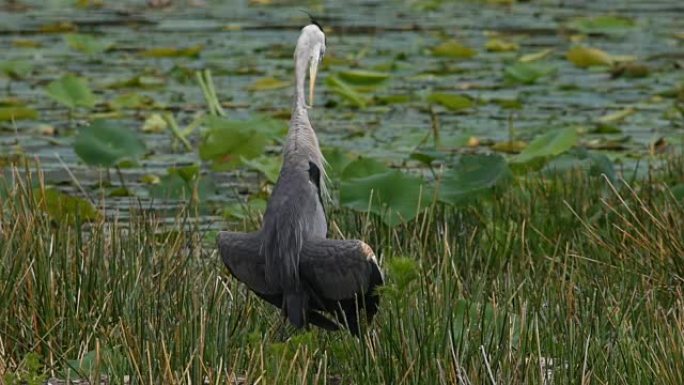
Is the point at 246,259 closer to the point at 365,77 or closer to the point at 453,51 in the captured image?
the point at 365,77

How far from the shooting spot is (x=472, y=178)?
21.2 feet

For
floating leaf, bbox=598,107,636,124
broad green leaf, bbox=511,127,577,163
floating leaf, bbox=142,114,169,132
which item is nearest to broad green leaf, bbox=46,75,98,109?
floating leaf, bbox=142,114,169,132

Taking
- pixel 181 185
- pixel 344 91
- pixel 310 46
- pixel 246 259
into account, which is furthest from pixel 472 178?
pixel 344 91

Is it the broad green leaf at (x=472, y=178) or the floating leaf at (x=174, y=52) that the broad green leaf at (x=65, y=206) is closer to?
the broad green leaf at (x=472, y=178)

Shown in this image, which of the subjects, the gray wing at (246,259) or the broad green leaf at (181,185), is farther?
the broad green leaf at (181,185)

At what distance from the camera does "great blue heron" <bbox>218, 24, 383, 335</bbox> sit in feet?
14.3

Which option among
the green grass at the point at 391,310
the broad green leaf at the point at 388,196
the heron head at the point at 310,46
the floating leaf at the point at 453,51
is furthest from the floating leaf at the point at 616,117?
the heron head at the point at 310,46

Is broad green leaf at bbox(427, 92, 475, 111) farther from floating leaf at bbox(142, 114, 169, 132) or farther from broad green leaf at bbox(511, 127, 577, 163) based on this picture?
broad green leaf at bbox(511, 127, 577, 163)

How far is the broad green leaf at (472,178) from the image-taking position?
6.29 meters

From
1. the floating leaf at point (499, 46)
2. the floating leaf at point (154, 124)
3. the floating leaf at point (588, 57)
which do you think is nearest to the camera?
the floating leaf at point (154, 124)

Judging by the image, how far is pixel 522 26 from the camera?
14305 mm

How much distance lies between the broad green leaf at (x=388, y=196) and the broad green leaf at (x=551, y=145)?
1.31m

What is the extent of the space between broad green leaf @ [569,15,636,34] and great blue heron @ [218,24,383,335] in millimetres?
9116

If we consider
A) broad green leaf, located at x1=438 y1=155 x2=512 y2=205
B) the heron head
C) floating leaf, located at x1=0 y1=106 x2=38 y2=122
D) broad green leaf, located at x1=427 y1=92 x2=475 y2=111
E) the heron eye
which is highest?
the heron head
